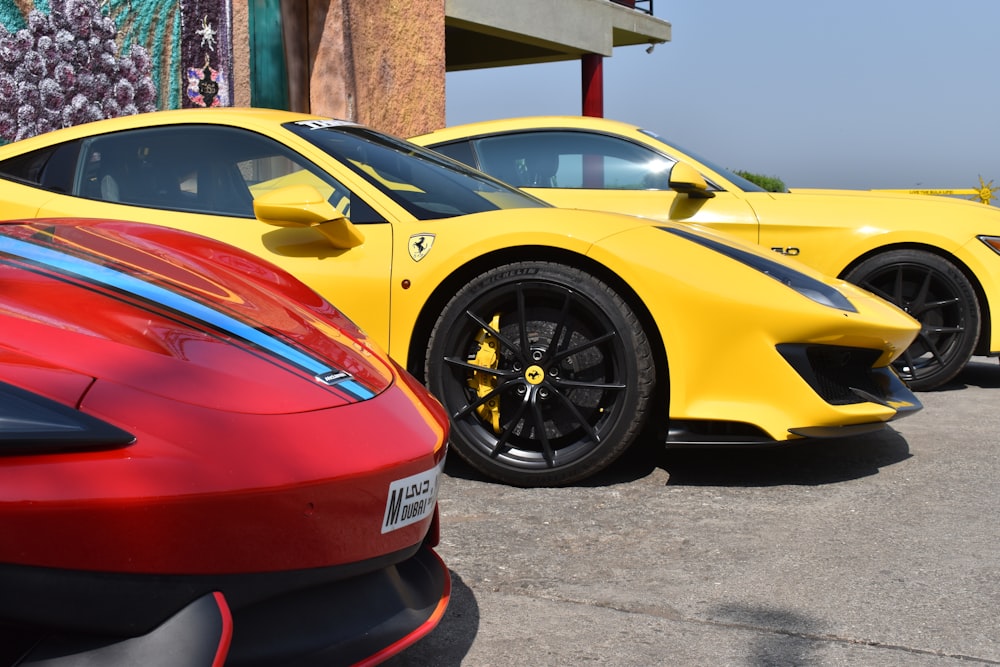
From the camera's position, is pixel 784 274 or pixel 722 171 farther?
pixel 722 171

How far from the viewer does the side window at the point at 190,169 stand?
3834 mm

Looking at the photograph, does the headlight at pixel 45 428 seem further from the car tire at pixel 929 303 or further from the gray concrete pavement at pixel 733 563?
the car tire at pixel 929 303

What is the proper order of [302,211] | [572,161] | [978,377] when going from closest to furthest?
[302,211] < [572,161] < [978,377]

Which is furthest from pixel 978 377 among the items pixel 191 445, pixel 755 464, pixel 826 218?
pixel 191 445

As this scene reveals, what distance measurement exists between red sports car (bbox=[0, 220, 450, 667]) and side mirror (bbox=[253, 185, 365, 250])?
121 centimetres

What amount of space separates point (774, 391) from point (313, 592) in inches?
78.9

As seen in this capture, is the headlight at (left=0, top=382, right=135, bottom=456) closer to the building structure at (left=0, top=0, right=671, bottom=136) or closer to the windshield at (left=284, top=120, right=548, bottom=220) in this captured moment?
the windshield at (left=284, top=120, right=548, bottom=220)

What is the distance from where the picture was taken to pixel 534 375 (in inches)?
137

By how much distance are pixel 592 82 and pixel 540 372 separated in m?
15.2

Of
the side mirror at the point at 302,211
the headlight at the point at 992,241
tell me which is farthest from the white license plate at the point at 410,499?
the headlight at the point at 992,241

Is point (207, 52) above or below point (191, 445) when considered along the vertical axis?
above

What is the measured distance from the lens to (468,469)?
12.5 feet

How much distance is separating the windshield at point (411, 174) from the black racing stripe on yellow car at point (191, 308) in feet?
5.46

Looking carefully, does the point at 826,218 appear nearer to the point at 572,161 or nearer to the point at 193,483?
the point at 572,161
